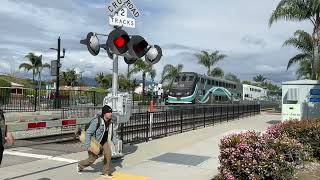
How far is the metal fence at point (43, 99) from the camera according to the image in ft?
95.6

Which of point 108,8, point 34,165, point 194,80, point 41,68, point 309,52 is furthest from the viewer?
point 41,68

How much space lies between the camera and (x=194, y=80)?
4228cm

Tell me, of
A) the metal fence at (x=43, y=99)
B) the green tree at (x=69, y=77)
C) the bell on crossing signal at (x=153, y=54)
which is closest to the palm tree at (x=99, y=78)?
the green tree at (x=69, y=77)

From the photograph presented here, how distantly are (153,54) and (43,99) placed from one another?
2209 centimetres

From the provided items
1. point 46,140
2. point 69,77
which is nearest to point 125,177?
point 46,140

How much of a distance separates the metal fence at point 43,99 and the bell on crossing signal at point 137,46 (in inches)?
718

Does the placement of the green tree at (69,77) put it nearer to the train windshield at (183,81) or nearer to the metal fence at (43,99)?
the train windshield at (183,81)

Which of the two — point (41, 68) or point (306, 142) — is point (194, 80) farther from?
point (41, 68)

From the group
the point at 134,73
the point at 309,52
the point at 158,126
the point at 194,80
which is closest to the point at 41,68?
the point at 134,73

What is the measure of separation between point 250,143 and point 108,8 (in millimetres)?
4784

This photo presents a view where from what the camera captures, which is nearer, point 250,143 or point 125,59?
point 250,143

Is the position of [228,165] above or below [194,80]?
below

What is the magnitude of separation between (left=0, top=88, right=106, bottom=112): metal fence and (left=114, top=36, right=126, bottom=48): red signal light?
18421mm

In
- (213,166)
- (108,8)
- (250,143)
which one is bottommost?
(213,166)
